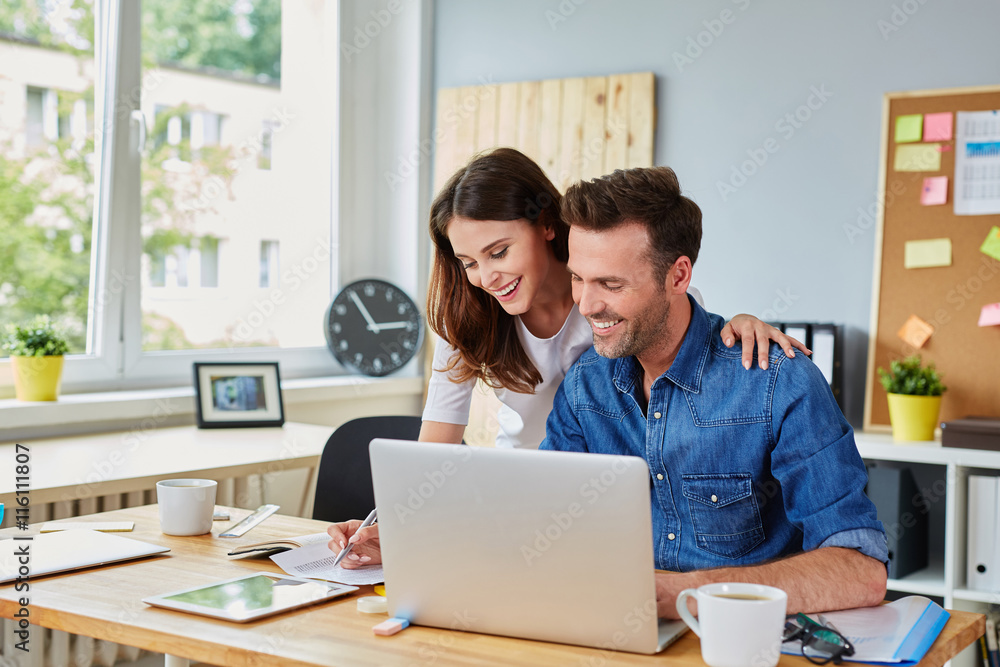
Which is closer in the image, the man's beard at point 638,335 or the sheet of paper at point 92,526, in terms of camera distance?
the man's beard at point 638,335

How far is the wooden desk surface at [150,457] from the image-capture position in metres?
1.96

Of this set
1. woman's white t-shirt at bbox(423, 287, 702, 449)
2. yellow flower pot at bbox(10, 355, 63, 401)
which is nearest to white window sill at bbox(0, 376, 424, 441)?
yellow flower pot at bbox(10, 355, 63, 401)

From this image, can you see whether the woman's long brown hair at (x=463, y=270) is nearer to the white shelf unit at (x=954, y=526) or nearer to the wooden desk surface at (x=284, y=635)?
the wooden desk surface at (x=284, y=635)

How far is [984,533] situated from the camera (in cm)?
244

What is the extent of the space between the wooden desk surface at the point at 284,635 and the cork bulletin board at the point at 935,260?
1.70 meters

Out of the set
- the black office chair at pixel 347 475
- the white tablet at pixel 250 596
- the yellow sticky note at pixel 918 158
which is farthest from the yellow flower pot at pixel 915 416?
the white tablet at pixel 250 596

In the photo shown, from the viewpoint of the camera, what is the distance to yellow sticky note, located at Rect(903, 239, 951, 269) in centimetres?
275

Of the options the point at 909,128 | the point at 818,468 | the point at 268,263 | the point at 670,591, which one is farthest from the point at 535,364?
the point at 268,263

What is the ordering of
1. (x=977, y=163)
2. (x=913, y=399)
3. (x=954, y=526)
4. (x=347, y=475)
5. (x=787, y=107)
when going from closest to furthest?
1. (x=347, y=475)
2. (x=954, y=526)
3. (x=913, y=399)
4. (x=977, y=163)
5. (x=787, y=107)

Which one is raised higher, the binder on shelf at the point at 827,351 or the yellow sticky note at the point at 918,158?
the yellow sticky note at the point at 918,158

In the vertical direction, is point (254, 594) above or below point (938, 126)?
below

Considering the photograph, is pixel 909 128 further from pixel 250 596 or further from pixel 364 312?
pixel 250 596

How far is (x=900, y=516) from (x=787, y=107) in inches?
51.2

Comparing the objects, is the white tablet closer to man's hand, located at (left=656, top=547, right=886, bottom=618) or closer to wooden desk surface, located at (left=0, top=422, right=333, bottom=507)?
man's hand, located at (left=656, top=547, right=886, bottom=618)
